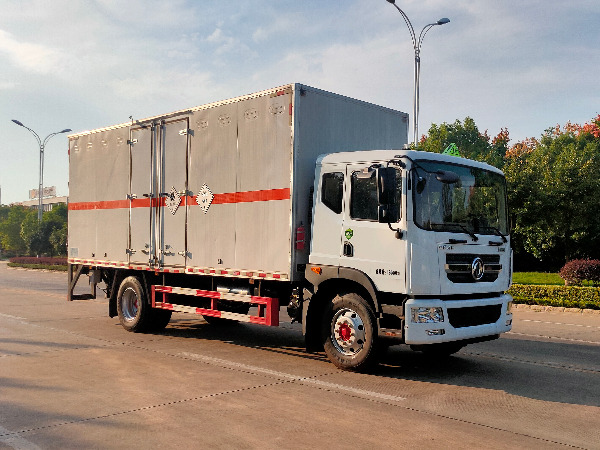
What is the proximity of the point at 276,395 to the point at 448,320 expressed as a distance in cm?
229

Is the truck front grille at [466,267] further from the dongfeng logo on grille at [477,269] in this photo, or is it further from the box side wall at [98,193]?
the box side wall at [98,193]

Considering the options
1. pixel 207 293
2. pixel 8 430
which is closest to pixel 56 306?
pixel 207 293

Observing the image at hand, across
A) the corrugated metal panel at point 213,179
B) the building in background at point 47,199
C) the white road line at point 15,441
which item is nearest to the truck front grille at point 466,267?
the corrugated metal panel at point 213,179

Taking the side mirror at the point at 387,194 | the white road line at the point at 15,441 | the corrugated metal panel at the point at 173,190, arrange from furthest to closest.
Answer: the corrugated metal panel at the point at 173,190, the side mirror at the point at 387,194, the white road line at the point at 15,441

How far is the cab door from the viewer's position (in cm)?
723

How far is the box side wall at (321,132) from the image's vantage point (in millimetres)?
8320

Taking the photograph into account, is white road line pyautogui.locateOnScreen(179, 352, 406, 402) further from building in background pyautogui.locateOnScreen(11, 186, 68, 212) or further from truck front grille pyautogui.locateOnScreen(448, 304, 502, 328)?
building in background pyautogui.locateOnScreen(11, 186, 68, 212)

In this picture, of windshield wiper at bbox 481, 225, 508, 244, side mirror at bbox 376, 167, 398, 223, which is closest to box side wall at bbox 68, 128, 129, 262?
side mirror at bbox 376, 167, 398, 223

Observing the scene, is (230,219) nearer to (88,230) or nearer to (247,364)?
(247,364)

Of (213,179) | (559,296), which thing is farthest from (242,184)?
(559,296)

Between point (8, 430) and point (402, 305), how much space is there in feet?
14.4

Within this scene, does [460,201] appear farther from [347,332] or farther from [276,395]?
[276,395]

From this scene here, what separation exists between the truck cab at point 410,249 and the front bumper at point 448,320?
1cm

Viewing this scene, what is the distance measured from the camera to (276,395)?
21.6ft
